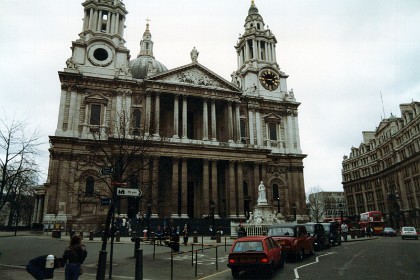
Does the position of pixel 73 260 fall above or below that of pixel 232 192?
below

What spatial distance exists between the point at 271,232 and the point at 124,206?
23382mm

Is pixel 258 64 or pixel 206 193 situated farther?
pixel 258 64

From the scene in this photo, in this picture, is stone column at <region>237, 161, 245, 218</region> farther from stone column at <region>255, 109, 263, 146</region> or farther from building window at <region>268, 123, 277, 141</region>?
building window at <region>268, 123, 277, 141</region>

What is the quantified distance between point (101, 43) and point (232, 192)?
2666cm

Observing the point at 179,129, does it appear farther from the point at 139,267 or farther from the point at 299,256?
the point at 139,267

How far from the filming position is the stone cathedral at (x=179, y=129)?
37.7 m

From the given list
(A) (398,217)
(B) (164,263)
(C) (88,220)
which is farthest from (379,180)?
(B) (164,263)

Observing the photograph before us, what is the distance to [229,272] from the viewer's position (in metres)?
13.2

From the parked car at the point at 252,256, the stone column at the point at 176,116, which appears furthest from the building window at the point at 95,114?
the parked car at the point at 252,256

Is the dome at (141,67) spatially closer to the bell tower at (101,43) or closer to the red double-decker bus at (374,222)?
the bell tower at (101,43)

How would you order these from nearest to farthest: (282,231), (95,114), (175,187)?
(282,231) < (175,187) < (95,114)

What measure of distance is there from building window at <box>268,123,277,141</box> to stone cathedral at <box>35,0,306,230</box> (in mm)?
154

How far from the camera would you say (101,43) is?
44906 mm

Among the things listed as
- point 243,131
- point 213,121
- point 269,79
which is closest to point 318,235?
point 213,121
